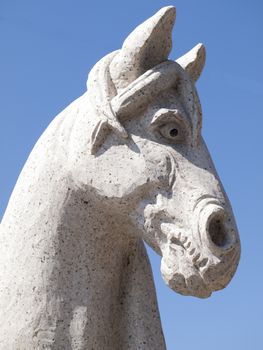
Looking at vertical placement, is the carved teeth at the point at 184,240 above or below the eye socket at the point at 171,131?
below

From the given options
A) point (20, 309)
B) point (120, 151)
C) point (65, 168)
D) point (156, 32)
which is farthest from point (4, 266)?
point (156, 32)

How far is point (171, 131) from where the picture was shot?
9.07ft

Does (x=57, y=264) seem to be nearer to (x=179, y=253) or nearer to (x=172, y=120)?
(x=179, y=253)

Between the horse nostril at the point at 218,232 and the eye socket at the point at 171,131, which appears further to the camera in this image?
the eye socket at the point at 171,131

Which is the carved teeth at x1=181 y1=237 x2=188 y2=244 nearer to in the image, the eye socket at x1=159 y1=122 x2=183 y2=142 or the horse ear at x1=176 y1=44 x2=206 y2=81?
the eye socket at x1=159 y1=122 x2=183 y2=142

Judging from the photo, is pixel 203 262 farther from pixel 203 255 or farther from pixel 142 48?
pixel 142 48

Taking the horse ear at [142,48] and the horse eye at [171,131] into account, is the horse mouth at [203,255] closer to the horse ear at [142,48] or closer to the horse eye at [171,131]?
the horse eye at [171,131]

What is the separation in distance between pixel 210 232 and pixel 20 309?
2.40 feet

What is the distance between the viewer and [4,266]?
2.84 m

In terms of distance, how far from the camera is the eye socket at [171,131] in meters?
2.76

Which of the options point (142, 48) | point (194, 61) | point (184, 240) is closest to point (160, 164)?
point (184, 240)

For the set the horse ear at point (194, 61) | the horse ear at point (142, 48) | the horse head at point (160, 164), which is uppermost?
the horse ear at point (194, 61)

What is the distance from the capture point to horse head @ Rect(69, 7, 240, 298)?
8.43 feet

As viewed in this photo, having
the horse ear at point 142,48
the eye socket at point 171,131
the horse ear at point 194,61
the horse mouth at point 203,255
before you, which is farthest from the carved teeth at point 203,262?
the horse ear at point 194,61
